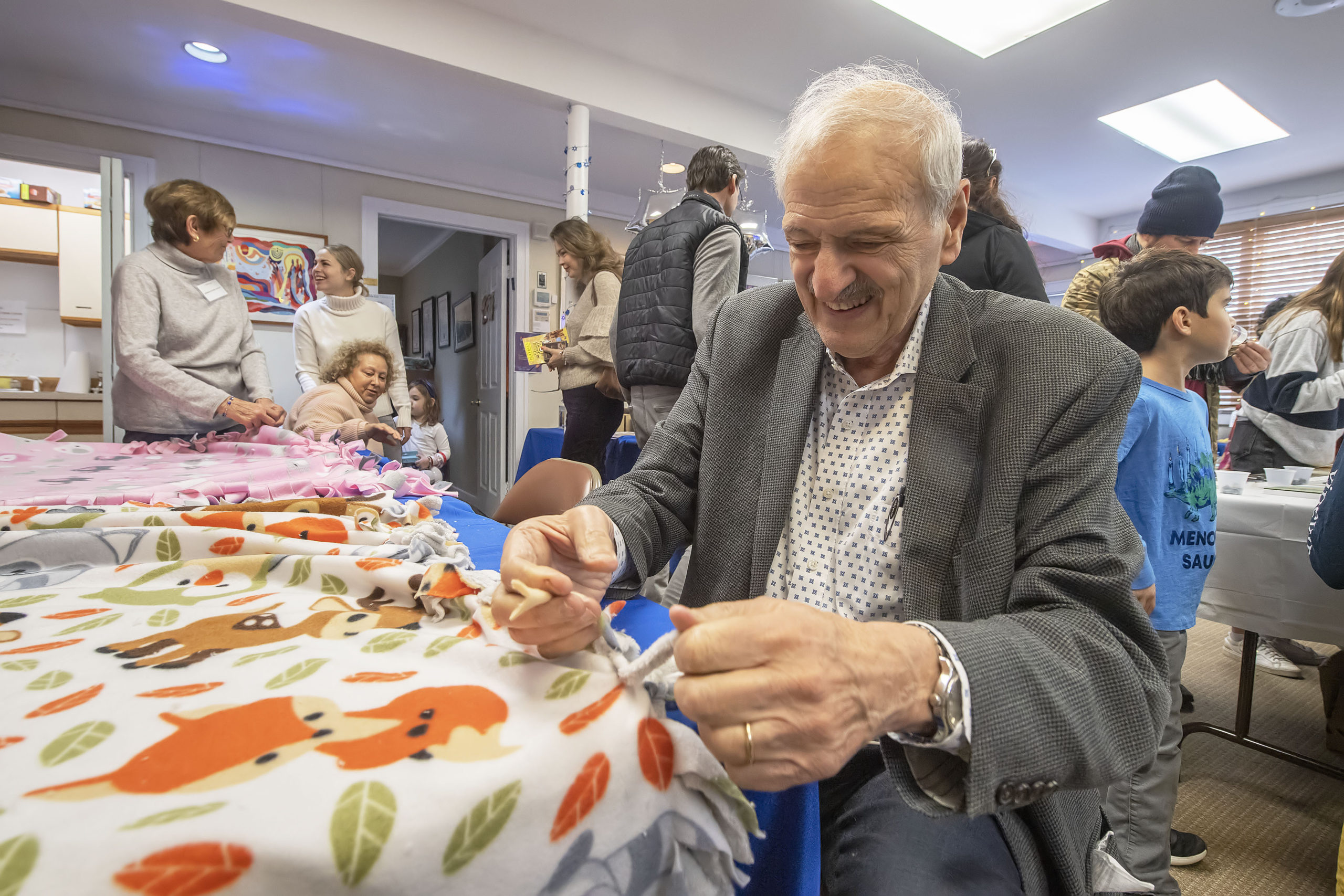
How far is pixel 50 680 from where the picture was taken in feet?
1.89

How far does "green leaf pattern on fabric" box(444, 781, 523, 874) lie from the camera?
415 mm

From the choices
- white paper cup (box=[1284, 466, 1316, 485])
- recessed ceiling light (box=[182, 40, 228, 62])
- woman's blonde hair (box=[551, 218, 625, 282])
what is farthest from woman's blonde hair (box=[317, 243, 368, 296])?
white paper cup (box=[1284, 466, 1316, 485])

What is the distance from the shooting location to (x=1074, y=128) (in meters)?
4.97

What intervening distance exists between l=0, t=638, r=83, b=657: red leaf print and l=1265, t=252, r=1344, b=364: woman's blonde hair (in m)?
3.72

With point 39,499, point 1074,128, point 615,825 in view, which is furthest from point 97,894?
point 1074,128

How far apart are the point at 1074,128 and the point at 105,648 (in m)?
6.27

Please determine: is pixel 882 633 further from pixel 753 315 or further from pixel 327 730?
pixel 753 315

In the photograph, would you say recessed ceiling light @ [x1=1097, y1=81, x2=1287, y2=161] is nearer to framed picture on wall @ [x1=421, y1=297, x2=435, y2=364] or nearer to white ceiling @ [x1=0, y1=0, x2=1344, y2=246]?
white ceiling @ [x1=0, y1=0, x2=1344, y2=246]

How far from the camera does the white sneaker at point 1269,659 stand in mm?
2744

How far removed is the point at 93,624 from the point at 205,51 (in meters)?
4.44

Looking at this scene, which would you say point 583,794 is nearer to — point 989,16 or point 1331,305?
point 1331,305

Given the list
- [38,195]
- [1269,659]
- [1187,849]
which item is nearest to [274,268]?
[38,195]

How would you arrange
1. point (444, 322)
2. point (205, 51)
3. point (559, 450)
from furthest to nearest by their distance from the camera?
point (444, 322) → point (559, 450) → point (205, 51)

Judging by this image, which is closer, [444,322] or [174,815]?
[174,815]
